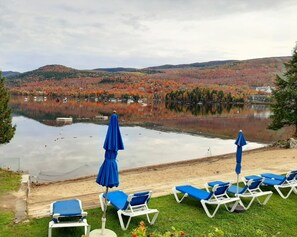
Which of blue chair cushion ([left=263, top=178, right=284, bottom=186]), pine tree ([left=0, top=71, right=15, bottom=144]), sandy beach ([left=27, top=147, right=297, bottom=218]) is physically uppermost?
pine tree ([left=0, top=71, right=15, bottom=144])

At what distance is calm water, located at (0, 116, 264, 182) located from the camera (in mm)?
21125

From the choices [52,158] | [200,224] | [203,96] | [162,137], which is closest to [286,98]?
[162,137]

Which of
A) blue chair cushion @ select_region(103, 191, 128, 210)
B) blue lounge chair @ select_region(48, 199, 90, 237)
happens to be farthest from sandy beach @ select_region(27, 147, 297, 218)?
blue lounge chair @ select_region(48, 199, 90, 237)

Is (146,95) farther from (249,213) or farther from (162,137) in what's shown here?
(249,213)

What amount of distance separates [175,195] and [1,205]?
4.94 m

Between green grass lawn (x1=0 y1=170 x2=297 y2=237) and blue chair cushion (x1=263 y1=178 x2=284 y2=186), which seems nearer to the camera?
green grass lawn (x1=0 y1=170 x2=297 y2=237)

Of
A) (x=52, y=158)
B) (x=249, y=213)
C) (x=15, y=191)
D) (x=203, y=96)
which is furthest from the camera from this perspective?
(x=203, y=96)

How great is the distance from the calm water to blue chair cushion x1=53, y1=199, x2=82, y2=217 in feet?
35.8

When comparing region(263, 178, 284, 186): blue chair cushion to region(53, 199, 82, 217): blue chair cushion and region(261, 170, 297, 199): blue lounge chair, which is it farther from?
region(53, 199, 82, 217): blue chair cushion

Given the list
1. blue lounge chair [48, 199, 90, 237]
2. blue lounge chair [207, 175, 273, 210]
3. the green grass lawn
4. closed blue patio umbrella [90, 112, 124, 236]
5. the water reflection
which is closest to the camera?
closed blue patio umbrella [90, 112, 124, 236]

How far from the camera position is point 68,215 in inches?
280

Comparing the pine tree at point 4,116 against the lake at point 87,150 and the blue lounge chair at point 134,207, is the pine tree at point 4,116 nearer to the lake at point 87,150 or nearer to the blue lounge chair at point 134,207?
the lake at point 87,150

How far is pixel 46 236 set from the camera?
23.6 ft

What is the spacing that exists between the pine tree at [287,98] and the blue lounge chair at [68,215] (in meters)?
22.0
